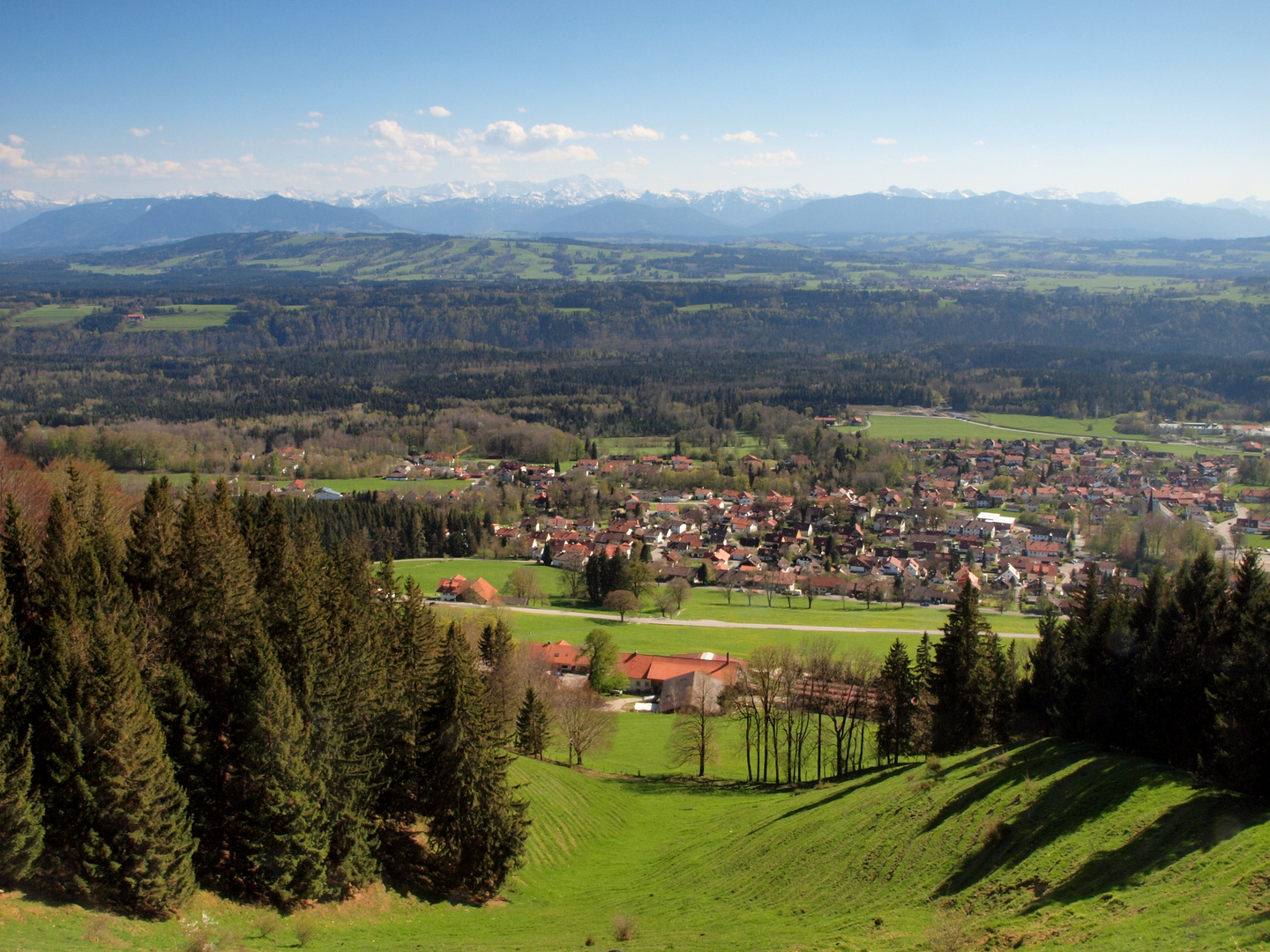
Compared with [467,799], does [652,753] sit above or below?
below

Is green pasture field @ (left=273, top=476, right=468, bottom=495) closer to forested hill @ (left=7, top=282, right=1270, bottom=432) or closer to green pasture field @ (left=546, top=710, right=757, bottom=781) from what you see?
forested hill @ (left=7, top=282, right=1270, bottom=432)

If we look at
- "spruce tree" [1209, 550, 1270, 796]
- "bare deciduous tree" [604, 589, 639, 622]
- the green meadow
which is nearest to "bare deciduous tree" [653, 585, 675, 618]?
the green meadow

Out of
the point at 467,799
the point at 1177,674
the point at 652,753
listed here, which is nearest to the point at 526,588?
the point at 652,753

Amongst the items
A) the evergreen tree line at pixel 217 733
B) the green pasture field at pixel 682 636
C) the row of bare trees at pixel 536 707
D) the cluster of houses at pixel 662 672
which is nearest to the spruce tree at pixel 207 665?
the evergreen tree line at pixel 217 733

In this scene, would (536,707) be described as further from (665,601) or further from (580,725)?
(665,601)

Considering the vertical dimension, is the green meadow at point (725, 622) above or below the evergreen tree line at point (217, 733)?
below

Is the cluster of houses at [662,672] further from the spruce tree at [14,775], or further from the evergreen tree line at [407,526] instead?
the evergreen tree line at [407,526]

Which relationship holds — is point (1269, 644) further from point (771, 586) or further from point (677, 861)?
point (771, 586)

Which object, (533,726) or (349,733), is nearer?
(349,733)
